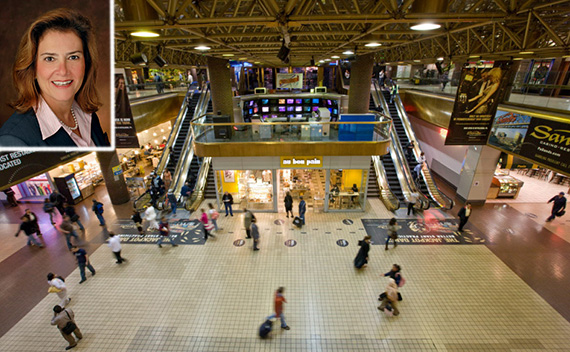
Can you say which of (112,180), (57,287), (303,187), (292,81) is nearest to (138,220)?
(57,287)

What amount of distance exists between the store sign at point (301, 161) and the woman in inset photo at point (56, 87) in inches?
337

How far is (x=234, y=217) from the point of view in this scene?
37.0 ft

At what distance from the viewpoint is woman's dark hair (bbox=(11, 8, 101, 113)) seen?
194 centimetres

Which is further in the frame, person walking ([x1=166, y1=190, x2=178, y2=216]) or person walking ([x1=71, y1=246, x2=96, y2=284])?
person walking ([x1=166, y1=190, x2=178, y2=216])

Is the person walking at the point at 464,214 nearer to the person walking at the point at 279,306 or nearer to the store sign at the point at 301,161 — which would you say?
the store sign at the point at 301,161

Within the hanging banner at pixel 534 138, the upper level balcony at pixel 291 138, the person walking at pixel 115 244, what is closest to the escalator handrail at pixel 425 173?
the hanging banner at pixel 534 138

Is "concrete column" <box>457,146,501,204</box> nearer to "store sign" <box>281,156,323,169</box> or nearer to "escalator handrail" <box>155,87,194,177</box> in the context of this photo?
"store sign" <box>281,156,323,169</box>

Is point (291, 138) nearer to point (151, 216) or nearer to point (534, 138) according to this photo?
point (151, 216)

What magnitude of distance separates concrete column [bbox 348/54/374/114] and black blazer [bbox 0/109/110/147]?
45.3 ft

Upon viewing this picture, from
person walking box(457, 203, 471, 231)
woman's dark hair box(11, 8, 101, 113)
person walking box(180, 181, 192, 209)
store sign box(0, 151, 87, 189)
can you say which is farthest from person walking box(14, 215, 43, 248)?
person walking box(457, 203, 471, 231)

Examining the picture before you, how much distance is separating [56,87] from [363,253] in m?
7.72

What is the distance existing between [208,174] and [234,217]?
164 inches

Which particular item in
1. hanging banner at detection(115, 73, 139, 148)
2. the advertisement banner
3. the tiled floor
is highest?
the advertisement banner

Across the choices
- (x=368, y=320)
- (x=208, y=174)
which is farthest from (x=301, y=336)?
(x=208, y=174)
